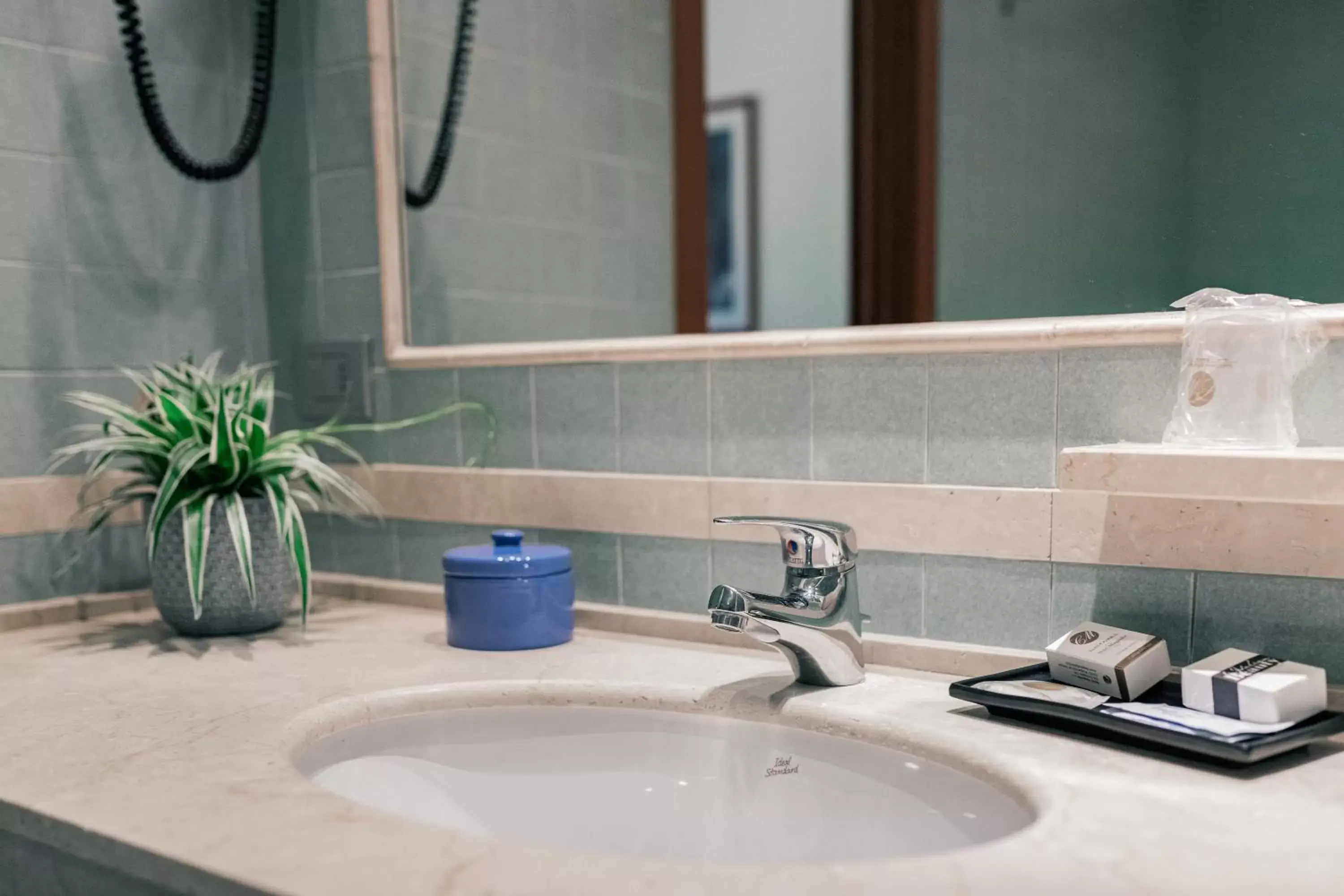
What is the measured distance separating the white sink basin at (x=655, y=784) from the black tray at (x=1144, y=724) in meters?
0.07

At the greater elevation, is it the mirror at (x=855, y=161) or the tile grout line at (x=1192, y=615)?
the mirror at (x=855, y=161)

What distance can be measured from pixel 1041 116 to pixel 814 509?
375mm

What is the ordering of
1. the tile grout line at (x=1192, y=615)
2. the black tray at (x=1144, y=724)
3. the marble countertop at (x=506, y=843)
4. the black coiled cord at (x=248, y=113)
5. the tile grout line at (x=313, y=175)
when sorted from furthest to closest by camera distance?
the tile grout line at (x=313, y=175)
the black coiled cord at (x=248, y=113)
the tile grout line at (x=1192, y=615)
the black tray at (x=1144, y=724)
the marble countertop at (x=506, y=843)

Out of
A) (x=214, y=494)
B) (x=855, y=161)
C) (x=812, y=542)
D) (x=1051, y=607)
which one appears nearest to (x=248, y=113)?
(x=214, y=494)

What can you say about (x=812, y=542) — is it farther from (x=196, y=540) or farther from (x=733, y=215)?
(x=196, y=540)

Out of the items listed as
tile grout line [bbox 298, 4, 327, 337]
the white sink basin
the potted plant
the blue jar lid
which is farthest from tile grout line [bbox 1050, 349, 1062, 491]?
tile grout line [bbox 298, 4, 327, 337]

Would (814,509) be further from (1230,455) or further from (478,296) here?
(478,296)

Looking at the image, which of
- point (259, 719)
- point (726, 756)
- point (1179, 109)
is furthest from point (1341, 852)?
point (259, 719)

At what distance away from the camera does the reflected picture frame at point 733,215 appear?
1.05 metres

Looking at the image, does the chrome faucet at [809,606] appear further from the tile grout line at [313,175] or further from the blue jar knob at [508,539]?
the tile grout line at [313,175]

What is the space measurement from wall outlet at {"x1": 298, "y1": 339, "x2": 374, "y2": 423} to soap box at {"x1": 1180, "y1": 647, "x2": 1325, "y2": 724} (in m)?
0.93

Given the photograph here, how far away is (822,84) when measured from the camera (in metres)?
1.00

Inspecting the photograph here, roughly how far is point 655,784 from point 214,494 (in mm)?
525

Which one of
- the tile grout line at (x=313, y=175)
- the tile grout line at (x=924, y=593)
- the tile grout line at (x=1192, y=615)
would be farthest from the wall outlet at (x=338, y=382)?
the tile grout line at (x=1192, y=615)
